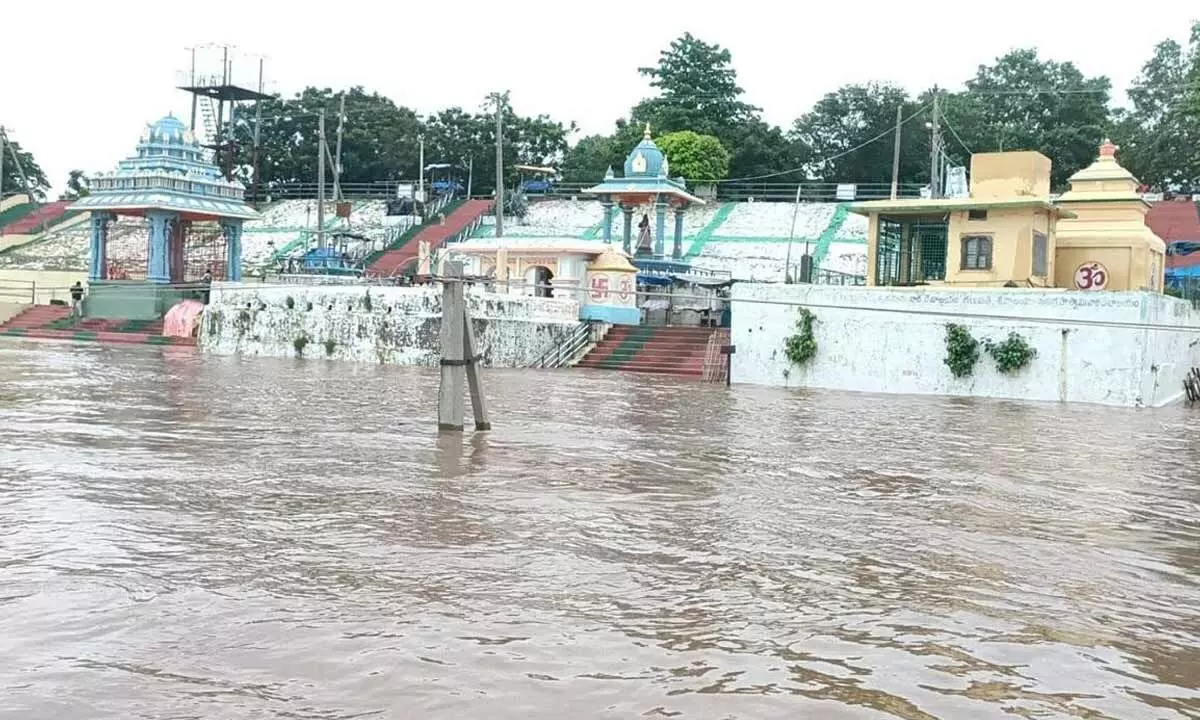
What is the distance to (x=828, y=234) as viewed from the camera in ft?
145

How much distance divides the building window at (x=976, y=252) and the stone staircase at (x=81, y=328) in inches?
800

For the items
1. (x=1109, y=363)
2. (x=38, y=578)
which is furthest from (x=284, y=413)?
(x=1109, y=363)

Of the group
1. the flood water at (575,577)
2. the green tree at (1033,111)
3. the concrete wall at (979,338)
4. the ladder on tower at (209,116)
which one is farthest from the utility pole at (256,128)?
the flood water at (575,577)

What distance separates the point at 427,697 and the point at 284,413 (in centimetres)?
1009

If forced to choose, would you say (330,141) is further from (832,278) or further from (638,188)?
(832,278)

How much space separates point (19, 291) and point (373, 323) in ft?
61.5

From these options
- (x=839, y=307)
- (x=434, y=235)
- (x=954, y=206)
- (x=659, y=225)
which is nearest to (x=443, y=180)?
(x=434, y=235)

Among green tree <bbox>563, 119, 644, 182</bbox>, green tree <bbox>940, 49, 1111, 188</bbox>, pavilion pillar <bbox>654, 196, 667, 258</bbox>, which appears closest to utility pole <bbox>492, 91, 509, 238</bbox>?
pavilion pillar <bbox>654, 196, 667, 258</bbox>

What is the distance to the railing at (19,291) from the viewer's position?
127ft

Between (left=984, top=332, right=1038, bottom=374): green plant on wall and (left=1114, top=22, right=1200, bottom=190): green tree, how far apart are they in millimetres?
28707

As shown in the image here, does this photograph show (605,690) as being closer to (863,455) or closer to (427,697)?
(427,697)

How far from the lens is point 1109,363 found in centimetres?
2134

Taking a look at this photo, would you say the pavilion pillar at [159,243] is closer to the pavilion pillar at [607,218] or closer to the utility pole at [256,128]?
the pavilion pillar at [607,218]

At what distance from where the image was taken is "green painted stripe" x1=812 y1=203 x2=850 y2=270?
41.4 meters
